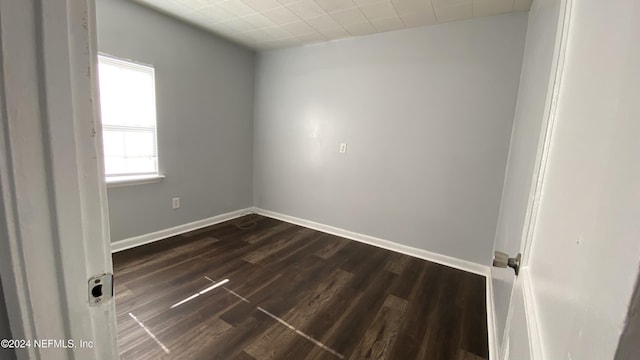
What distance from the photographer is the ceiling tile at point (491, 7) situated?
6.55 feet

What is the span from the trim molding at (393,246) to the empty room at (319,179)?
2 centimetres

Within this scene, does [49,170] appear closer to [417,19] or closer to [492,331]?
[492,331]

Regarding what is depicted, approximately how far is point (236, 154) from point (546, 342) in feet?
11.9

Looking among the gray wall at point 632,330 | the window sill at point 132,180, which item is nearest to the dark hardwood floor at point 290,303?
the window sill at point 132,180

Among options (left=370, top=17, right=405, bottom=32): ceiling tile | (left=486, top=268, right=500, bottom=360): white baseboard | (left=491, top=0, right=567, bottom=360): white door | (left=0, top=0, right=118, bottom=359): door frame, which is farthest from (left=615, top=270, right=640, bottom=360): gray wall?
(left=370, top=17, right=405, bottom=32): ceiling tile

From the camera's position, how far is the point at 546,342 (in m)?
0.43

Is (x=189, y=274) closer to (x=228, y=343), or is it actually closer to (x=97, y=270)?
(x=228, y=343)

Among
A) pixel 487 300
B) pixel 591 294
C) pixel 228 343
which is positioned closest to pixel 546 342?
pixel 591 294

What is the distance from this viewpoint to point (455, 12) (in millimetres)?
2188

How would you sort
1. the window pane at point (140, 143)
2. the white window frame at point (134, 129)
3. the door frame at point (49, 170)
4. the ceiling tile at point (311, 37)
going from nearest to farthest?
1. the door frame at point (49, 170)
2. the white window frame at point (134, 129)
3. the window pane at point (140, 143)
4. the ceiling tile at point (311, 37)

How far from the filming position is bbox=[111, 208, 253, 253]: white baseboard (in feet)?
8.23

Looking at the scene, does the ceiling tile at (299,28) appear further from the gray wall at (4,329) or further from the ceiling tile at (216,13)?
the gray wall at (4,329)

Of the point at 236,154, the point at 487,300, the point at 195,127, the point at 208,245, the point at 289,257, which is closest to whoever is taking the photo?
the point at 487,300

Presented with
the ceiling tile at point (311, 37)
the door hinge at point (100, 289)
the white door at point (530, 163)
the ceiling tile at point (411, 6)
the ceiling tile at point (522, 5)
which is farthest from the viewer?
the ceiling tile at point (311, 37)
